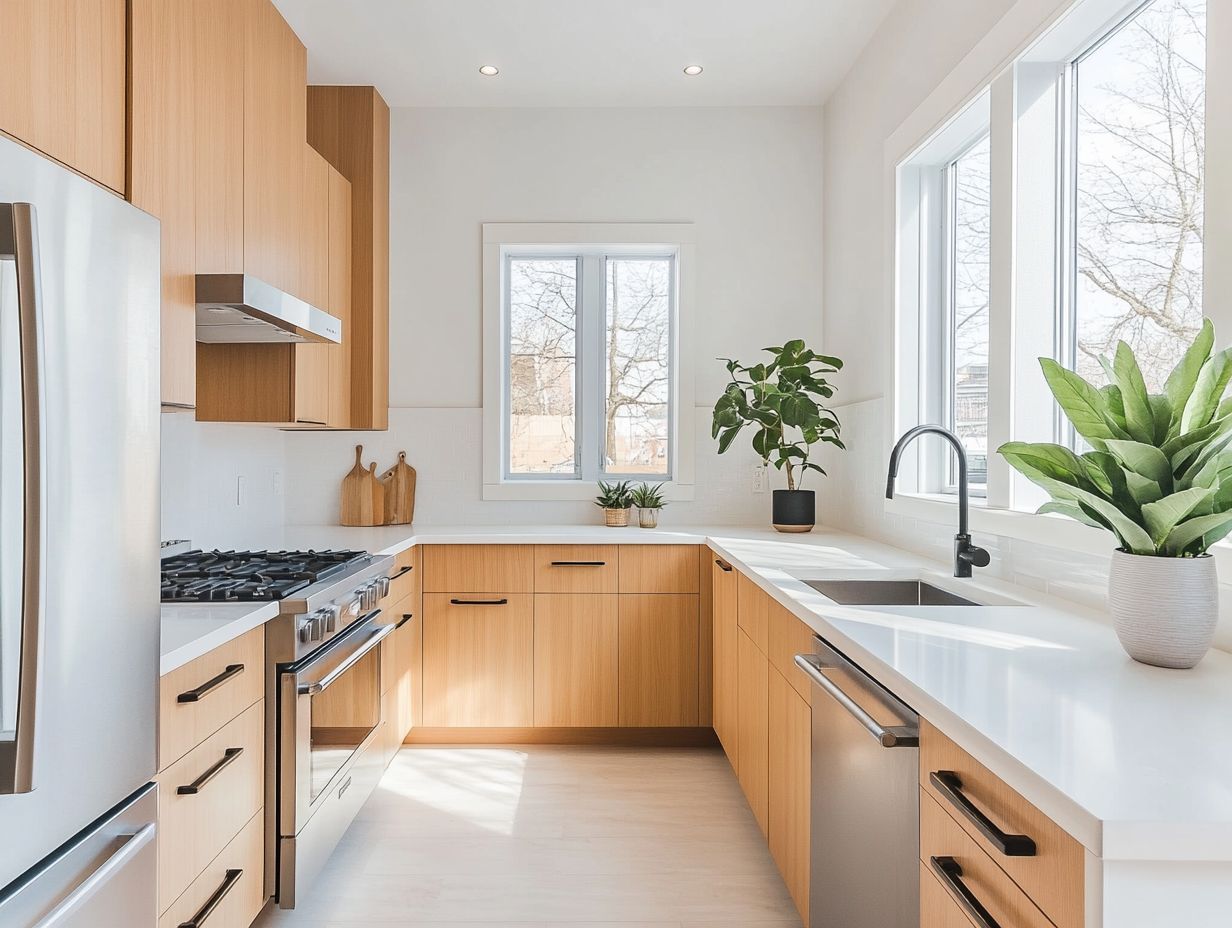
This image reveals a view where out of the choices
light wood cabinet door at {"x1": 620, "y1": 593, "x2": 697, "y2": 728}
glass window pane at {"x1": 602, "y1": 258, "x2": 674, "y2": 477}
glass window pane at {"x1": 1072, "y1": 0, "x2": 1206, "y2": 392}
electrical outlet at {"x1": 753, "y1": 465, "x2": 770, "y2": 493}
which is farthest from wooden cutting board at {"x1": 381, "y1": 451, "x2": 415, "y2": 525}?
glass window pane at {"x1": 1072, "y1": 0, "x2": 1206, "y2": 392}

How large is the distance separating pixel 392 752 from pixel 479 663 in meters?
0.46

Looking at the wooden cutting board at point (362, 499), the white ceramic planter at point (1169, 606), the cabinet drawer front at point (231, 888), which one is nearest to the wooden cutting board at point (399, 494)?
the wooden cutting board at point (362, 499)

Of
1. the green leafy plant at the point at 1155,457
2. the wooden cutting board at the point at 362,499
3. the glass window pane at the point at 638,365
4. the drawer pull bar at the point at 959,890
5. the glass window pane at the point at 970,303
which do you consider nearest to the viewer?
the drawer pull bar at the point at 959,890

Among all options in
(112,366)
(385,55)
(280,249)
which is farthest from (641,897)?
(385,55)

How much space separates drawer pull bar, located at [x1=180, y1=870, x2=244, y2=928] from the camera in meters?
1.52

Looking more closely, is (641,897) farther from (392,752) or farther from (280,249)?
(280,249)

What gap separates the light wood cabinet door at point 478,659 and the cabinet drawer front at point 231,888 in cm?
128

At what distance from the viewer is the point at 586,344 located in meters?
3.76

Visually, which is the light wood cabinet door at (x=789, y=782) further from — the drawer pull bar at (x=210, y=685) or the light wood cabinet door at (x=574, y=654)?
the drawer pull bar at (x=210, y=685)

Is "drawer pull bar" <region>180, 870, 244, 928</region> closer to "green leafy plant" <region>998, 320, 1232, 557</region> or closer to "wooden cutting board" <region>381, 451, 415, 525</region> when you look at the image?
"green leafy plant" <region>998, 320, 1232, 557</region>

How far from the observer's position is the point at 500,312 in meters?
3.66

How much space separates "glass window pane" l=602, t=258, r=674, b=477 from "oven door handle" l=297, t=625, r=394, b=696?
4.84ft

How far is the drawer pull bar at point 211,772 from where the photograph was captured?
4.86 feet

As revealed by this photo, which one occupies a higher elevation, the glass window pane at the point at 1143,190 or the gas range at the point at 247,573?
the glass window pane at the point at 1143,190
